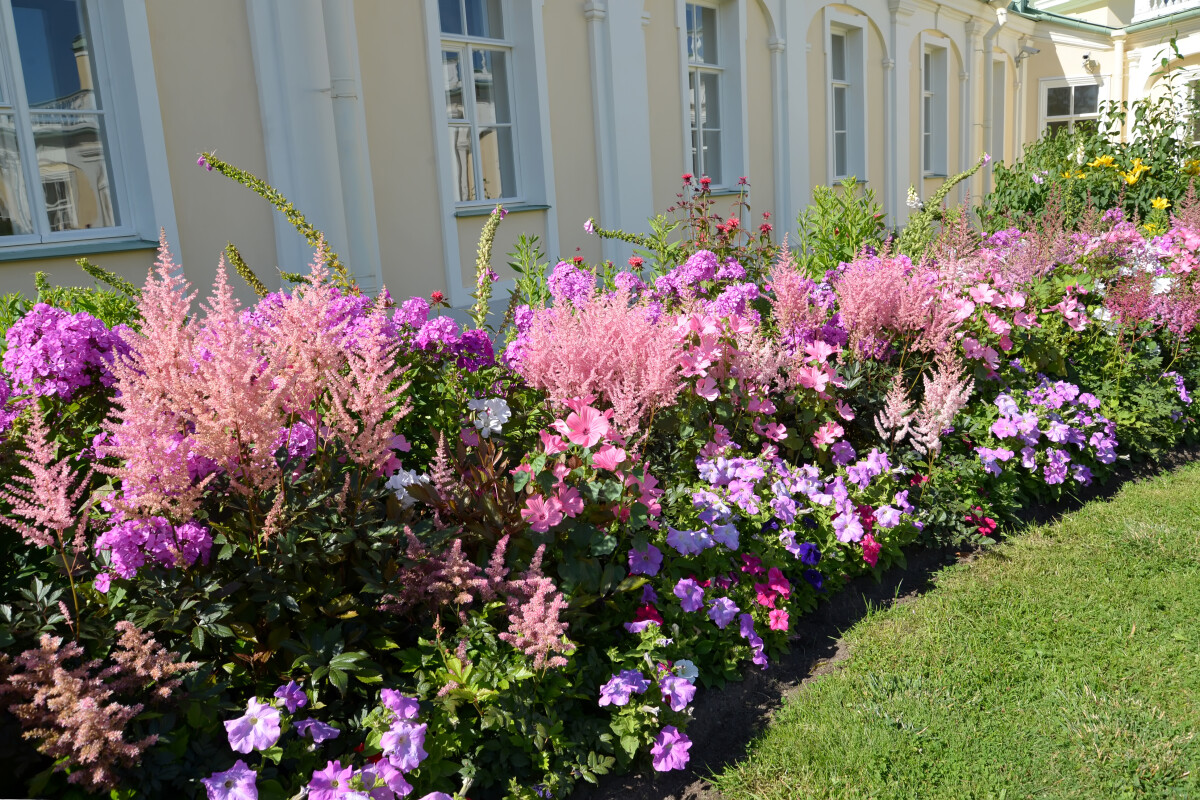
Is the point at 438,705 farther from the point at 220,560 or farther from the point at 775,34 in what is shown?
the point at 775,34

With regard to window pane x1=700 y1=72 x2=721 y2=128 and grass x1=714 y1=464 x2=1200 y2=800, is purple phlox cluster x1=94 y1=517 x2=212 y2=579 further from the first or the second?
window pane x1=700 y1=72 x2=721 y2=128

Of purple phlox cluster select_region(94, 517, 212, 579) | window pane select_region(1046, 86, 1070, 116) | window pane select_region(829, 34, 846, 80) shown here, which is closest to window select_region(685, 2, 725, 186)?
window pane select_region(829, 34, 846, 80)

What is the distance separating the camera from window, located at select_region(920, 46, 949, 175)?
13.7 m

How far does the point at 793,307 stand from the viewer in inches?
134

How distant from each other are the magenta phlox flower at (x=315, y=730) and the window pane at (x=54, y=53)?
4.09m

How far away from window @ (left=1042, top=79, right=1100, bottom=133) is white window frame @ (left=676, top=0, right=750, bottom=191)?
11497 millimetres

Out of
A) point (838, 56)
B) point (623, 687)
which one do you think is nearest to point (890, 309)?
point (623, 687)

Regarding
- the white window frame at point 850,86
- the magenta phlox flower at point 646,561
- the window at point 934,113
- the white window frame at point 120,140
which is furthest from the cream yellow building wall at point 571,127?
the window at point 934,113

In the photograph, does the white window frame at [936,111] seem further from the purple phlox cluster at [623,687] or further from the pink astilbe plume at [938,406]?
the purple phlox cluster at [623,687]

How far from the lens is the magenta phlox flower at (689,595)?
93.3 inches

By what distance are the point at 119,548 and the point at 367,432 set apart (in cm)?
52

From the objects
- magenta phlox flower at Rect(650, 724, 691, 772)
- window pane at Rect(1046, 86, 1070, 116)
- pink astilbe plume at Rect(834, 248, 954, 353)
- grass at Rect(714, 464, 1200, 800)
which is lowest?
grass at Rect(714, 464, 1200, 800)

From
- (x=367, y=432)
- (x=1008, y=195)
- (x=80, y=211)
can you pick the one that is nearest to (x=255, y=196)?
(x=80, y=211)

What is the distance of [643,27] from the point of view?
7.58 m
